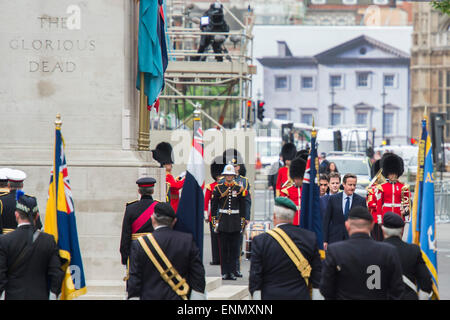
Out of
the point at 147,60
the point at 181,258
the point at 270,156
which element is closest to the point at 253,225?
the point at 147,60

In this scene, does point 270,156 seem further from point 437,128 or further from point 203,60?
point 203,60

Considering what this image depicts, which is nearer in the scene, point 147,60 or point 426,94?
point 147,60

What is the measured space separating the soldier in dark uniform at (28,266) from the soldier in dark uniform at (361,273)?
224cm

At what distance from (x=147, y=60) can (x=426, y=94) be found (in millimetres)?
84582

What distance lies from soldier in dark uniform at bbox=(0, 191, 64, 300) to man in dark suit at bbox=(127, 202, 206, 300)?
0.71 metres

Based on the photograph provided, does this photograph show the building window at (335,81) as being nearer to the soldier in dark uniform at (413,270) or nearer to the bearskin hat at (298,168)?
the bearskin hat at (298,168)

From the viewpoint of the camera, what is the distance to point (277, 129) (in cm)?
6266

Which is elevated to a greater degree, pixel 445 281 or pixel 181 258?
pixel 181 258

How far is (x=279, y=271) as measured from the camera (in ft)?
24.9

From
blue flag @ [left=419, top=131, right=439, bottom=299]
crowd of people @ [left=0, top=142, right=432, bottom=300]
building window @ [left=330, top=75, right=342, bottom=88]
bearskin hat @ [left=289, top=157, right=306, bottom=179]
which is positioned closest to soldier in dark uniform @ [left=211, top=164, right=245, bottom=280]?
bearskin hat @ [left=289, top=157, right=306, bottom=179]

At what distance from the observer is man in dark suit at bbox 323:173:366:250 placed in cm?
1210

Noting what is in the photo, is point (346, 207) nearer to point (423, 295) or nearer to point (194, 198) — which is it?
→ point (194, 198)

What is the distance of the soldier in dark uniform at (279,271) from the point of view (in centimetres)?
757

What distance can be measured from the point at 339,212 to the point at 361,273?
204 inches
